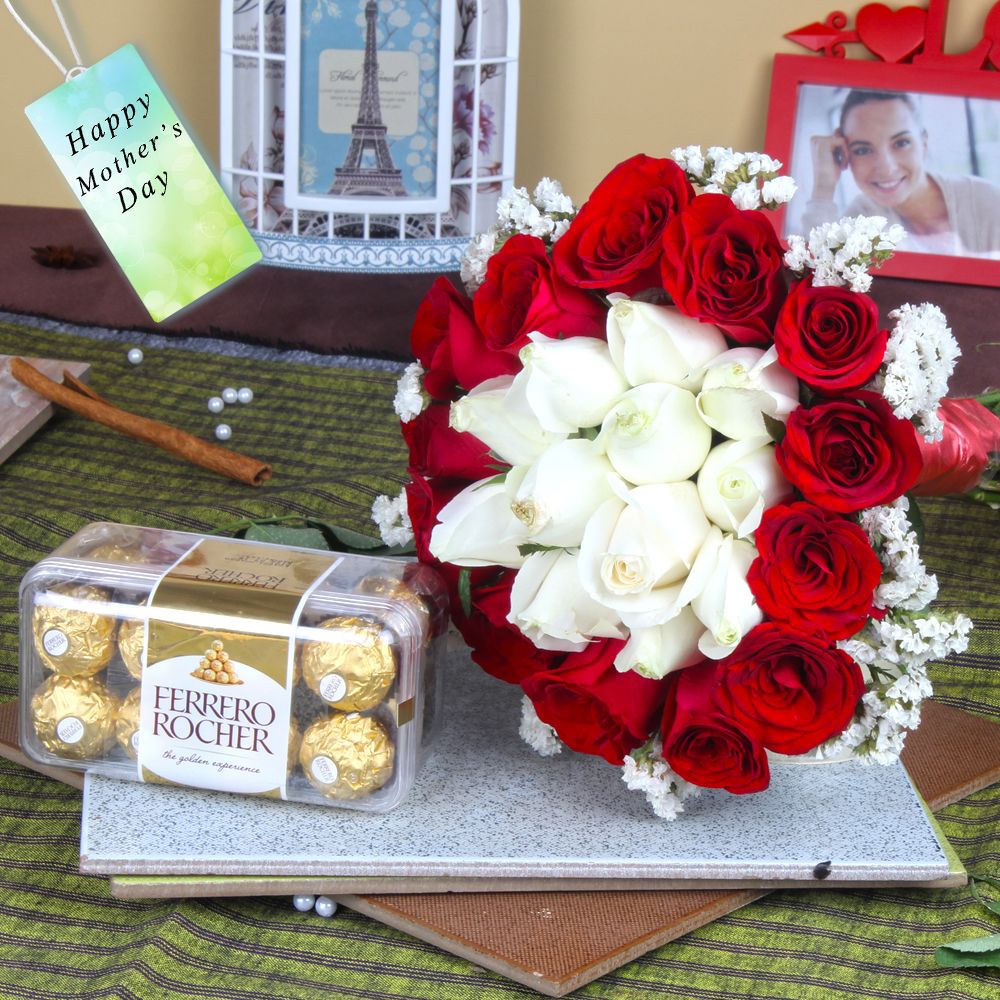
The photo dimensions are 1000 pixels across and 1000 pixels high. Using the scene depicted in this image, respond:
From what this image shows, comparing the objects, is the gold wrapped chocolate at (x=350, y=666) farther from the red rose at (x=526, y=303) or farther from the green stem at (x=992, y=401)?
the green stem at (x=992, y=401)

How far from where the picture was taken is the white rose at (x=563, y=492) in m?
0.51

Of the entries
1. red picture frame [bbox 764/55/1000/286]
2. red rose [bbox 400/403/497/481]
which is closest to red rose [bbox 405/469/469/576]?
red rose [bbox 400/403/497/481]

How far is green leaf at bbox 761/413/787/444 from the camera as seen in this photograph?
0.52m

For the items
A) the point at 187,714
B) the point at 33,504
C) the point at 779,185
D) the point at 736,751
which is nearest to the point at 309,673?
the point at 187,714

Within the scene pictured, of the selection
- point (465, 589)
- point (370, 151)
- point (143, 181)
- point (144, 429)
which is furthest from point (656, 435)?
point (370, 151)

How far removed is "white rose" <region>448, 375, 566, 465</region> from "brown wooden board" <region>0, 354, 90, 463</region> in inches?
21.9

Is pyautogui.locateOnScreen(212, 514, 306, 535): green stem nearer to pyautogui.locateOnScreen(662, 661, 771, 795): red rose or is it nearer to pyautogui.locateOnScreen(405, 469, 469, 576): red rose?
pyautogui.locateOnScreen(405, 469, 469, 576): red rose

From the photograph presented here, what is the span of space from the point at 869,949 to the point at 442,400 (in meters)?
0.29

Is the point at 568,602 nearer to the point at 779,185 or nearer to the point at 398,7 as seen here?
the point at 779,185

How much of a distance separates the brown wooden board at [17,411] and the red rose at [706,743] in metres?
0.63

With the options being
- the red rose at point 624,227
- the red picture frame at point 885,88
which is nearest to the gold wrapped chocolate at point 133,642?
the red rose at point 624,227

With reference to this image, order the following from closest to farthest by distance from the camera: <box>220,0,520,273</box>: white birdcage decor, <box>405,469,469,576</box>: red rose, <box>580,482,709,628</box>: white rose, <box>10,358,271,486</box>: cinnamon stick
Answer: <box>580,482,709,628</box>: white rose < <box>405,469,469,576</box>: red rose < <box>10,358,271,486</box>: cinnamon stick < <box>220,0,520,273</box>: white birdcage decor

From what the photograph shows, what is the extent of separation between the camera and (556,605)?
525 mm

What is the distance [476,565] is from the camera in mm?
560
